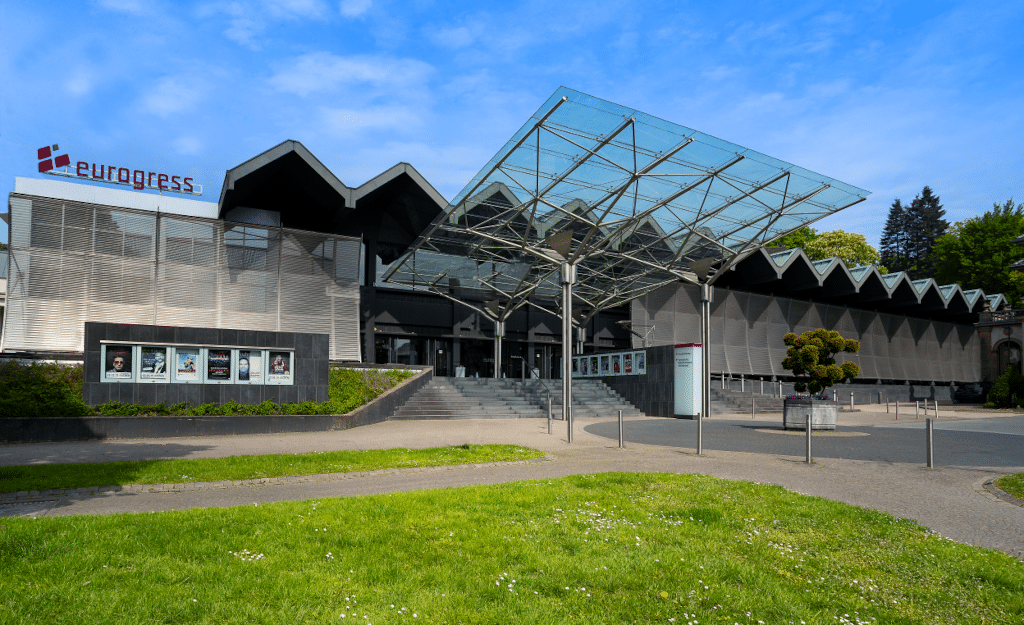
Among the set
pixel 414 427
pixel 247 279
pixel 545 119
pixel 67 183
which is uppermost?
pixel 67 183

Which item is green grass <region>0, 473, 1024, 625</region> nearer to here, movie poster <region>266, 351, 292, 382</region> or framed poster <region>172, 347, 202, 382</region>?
framed poster <region>172, 347, 202, 382</region>

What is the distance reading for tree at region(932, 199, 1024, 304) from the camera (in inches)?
2445

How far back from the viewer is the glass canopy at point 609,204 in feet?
70.2

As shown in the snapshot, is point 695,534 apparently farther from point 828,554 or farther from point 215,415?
point 215,415

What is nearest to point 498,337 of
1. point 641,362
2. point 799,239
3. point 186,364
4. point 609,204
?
point 641,362

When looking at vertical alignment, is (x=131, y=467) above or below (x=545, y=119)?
below

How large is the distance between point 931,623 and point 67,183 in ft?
150

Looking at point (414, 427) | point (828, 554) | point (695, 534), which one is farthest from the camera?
point (414, 427)

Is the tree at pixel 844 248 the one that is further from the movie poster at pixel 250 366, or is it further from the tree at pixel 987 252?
the movie poster at pixel 250 366

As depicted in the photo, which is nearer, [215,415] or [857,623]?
[857,623]

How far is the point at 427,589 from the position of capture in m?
4.56

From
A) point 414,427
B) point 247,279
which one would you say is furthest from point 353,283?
point 414,427

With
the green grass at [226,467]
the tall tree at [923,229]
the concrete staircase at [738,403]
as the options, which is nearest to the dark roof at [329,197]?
the concrete staircase at [738,403]

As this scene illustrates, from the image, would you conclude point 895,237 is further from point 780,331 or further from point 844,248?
point 780,331
